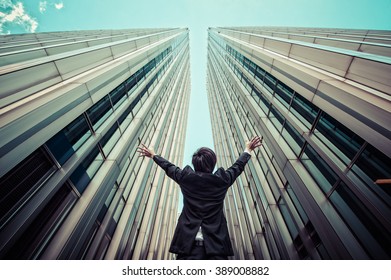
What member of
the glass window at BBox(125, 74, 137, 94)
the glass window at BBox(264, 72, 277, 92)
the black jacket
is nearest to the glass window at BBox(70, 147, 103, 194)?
the black jacket

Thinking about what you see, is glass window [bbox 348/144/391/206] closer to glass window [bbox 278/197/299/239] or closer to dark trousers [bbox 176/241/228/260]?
glass window [bbox 278/197/299/239]

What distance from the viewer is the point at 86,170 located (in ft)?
22.6

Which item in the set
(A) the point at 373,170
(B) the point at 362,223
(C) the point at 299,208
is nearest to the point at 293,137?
(C) the point at 299,208

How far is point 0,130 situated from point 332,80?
10.1 m

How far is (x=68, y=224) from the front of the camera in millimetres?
5539

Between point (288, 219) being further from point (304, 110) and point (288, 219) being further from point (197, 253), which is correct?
point (197, 253)

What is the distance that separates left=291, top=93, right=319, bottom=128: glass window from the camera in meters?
7.48

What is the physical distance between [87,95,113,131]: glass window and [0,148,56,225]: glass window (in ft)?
9.35

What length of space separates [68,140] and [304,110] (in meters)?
10.1

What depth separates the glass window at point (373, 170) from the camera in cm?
434

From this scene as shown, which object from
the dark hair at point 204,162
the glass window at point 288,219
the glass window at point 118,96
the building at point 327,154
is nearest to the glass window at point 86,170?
the glass window at point 118,96

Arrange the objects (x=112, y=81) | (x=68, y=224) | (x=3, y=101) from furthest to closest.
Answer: (x=112, y=81) → (x=68, y=224) → (x=3, y=101)
